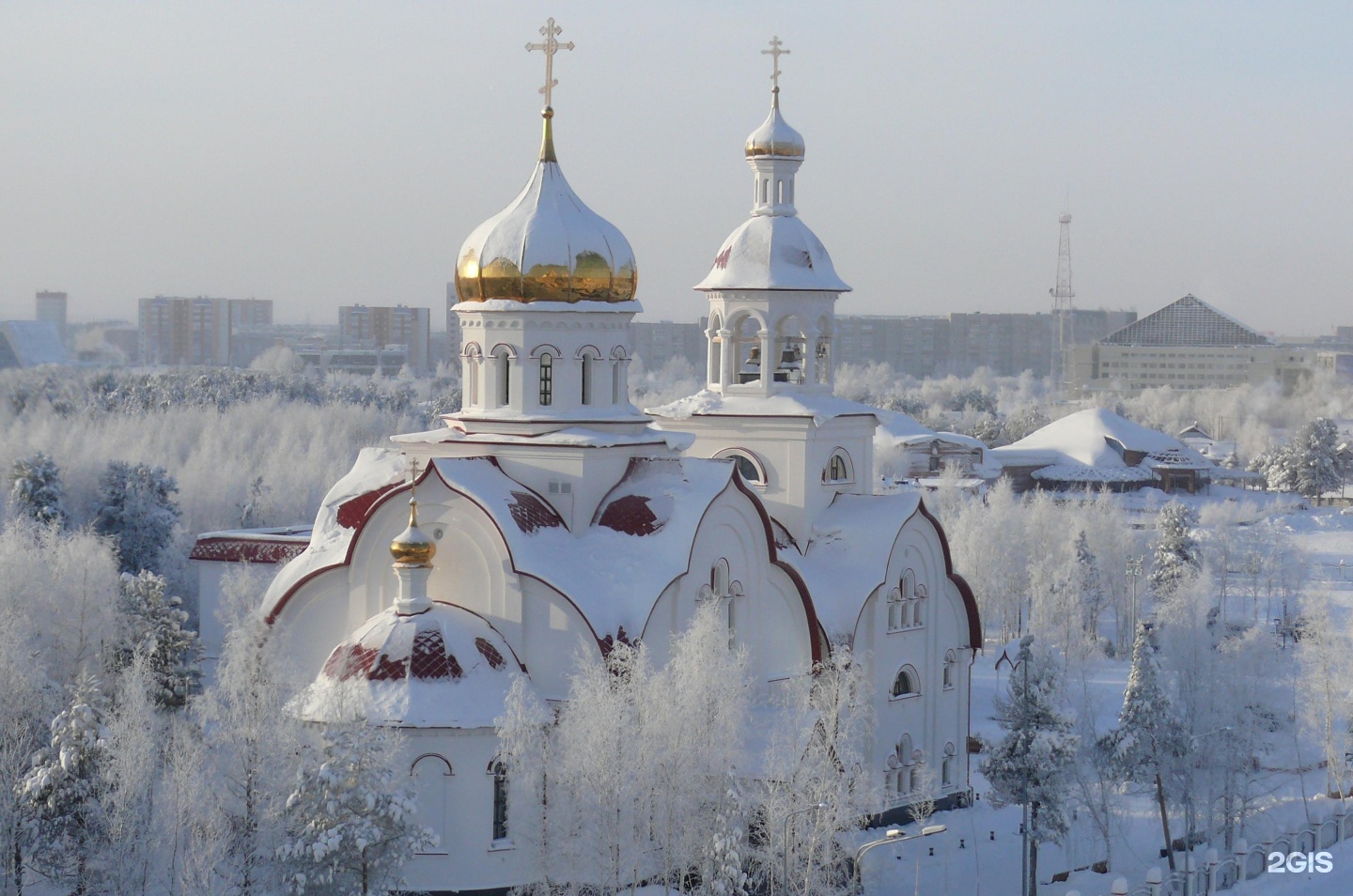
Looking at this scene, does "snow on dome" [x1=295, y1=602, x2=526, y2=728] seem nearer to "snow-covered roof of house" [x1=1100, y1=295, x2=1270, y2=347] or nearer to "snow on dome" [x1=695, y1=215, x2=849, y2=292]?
"snow on dome" [x1=695, y1=215, x2=849, y2=292]

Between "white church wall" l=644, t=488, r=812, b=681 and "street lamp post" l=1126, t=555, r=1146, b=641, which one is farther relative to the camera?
"street lamp post" l=1126, t=555, r=1146, b=641

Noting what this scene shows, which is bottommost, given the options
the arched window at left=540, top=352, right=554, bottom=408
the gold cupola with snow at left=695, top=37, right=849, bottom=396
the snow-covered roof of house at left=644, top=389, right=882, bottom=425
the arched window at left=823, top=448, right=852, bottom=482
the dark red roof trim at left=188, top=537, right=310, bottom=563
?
the dark red roof trim at left=188, top=537, right=310, bottom=563

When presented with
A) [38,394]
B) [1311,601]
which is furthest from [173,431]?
[1311,601]

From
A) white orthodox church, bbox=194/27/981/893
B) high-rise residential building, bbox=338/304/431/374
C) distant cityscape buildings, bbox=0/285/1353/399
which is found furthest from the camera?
high-rise residential building, bbox=338/304/431/374

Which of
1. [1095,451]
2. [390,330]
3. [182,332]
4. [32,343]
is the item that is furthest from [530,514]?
[390,330]

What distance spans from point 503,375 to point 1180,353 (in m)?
107

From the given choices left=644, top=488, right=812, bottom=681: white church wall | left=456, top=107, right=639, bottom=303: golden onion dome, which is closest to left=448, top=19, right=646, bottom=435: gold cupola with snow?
left=456, top=107, right=639, bottom=303: golden onion dome

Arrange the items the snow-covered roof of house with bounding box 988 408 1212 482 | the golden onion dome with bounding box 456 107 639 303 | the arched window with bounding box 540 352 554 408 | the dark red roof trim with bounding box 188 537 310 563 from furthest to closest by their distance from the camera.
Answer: the snow-covered roof of house with bounding box 988 408 1212 482 < the dark red roof trim with bounding box 188 537 310 563 < the arched window with bounding box 540 352 554 408 < the golden onion dome with bounding box 456 107 639 303

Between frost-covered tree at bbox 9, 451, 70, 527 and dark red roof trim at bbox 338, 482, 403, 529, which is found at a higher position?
dark red roof trim at bbox 338, 482, 403, 529

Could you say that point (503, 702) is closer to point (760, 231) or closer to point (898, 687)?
point (898, 687)

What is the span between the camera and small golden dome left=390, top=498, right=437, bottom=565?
18.2 metres

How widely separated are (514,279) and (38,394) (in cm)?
4732

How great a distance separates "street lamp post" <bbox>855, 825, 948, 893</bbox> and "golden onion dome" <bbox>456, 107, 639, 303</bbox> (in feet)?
21.9

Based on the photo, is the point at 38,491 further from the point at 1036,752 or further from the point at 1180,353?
the point at 1180,353
